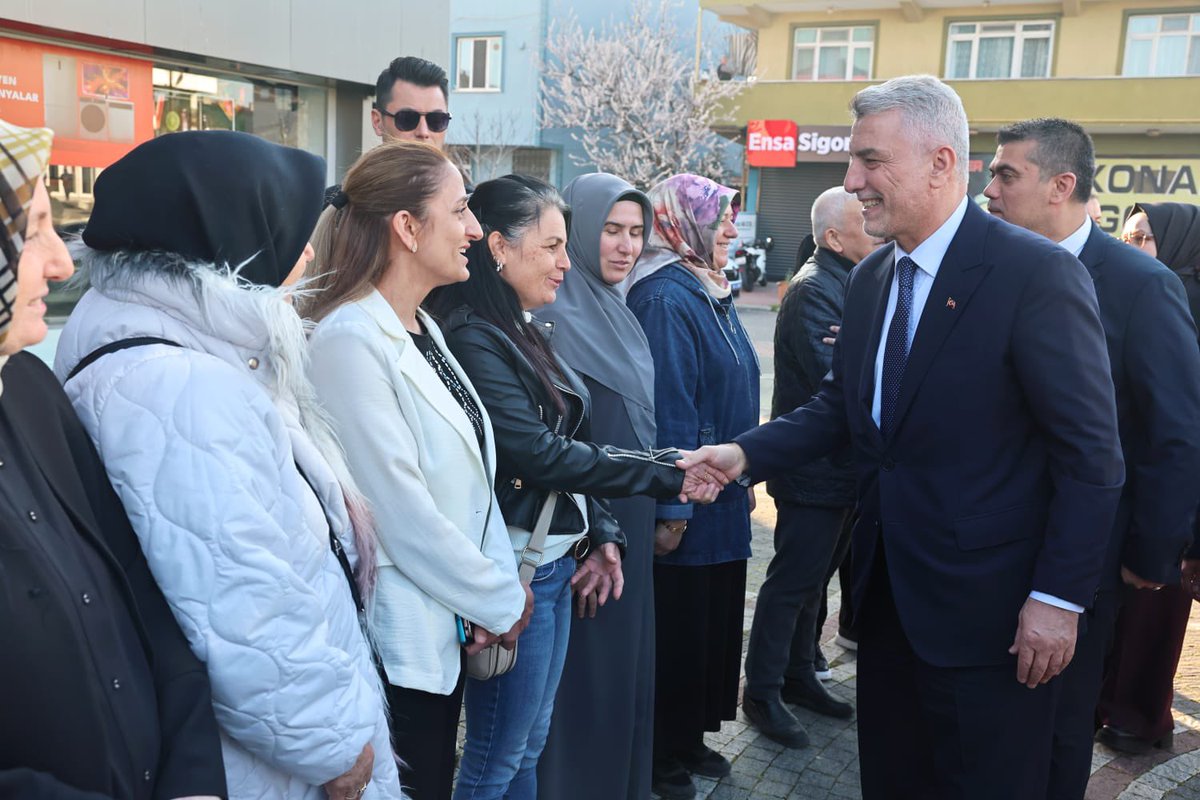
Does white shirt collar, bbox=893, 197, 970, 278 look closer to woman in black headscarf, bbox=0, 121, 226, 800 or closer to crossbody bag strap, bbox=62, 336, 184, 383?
crossbody bag strap, bbox=62, 336, 184, 383

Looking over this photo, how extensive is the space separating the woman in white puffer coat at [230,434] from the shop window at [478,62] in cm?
3155

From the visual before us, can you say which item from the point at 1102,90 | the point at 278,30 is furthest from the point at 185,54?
the point at 1102,90

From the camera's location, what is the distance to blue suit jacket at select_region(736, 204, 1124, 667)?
8.39 feet

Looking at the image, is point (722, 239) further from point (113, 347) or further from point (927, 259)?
point (113, 347)

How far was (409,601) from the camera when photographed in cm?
235

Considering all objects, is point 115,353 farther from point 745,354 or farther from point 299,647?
point 745,354

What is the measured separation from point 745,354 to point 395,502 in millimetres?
2070

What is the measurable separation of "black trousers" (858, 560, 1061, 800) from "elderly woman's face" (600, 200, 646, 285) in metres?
1.35

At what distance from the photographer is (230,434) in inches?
65.5

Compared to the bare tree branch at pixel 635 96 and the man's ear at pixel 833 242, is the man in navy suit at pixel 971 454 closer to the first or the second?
the man's ear at pixel 833 242

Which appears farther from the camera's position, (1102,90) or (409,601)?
(1102,90)

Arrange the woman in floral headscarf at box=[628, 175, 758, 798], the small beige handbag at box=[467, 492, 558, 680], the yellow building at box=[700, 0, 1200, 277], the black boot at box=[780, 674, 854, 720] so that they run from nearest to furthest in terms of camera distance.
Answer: the small beige handbag at box=[467, 492, 558, 680], the woman in floral headscarf at box=[628, 175, 758, 798], the black boot at box=[780, 674, 854, 720], the yellow building at box=[700, 0, 1200, 277]

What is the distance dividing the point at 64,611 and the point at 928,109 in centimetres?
242

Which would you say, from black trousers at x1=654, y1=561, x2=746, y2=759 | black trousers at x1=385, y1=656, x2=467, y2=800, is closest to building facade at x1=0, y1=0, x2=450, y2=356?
black trousers at x1=654, y1=561, x2=746, y2=759
